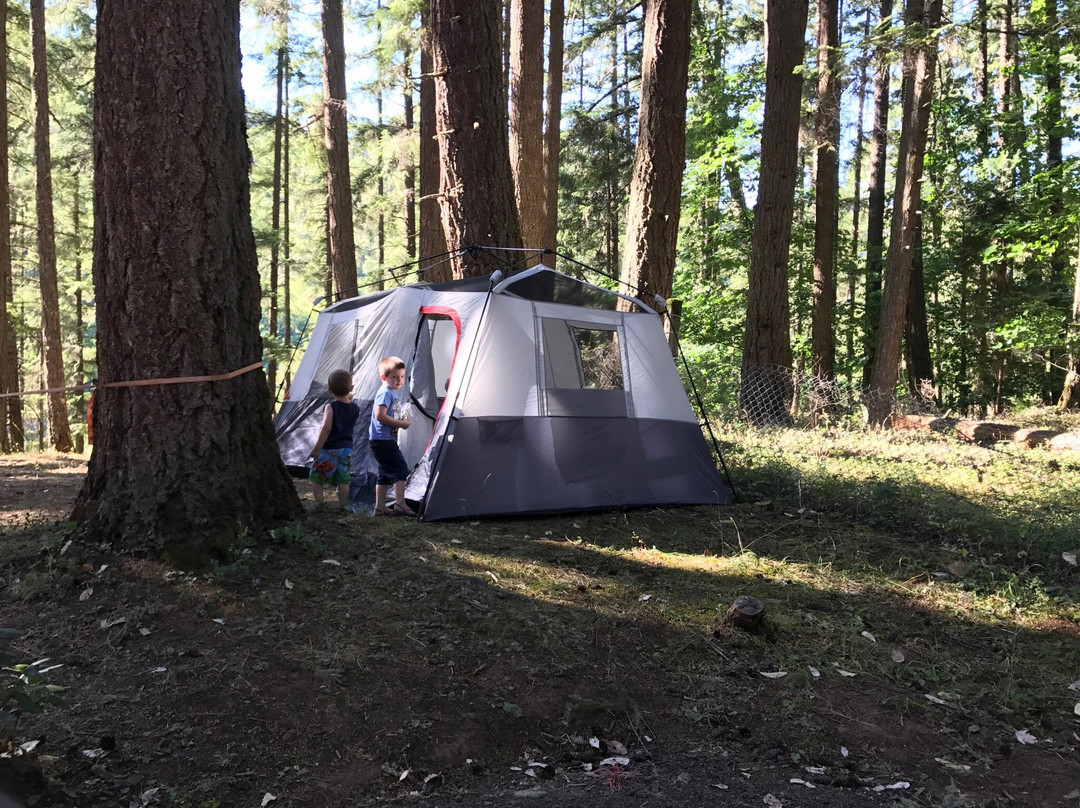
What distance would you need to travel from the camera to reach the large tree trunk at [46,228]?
1158 cm

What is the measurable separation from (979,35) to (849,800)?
11678mm

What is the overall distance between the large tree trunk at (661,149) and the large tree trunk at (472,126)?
1805mm

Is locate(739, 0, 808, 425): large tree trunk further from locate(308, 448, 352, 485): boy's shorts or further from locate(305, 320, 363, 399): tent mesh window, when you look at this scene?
locate(308, 448, 352, 485): boy's shorts

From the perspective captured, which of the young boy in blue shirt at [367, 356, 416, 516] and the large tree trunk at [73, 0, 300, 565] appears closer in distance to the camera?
the large tree trunk at [73, 0, 300, 565]

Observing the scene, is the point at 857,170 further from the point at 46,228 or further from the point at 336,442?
the point at 336,442

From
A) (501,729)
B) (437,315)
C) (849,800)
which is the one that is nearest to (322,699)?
(501,729)

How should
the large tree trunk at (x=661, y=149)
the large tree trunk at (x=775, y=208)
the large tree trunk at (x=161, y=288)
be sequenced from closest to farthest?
the large tree trunk at (x=161, y=288) < the large tree trunk at (x=661, y=149) < the large tree trunk at (x=775, y=208)

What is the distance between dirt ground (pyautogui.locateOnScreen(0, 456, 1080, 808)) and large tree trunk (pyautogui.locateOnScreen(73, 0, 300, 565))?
264mm

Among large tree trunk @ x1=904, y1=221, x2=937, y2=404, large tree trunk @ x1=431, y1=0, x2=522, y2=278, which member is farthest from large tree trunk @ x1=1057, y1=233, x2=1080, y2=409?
large tree trunk @ x1=431, y1=0, x2=522, y2=278

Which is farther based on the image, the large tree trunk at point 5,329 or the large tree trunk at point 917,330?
the large tree trunk at point 917,330

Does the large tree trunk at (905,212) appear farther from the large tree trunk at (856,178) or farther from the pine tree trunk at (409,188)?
the pine tree trunk at (409,188)

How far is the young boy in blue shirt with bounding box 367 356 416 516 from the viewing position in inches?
232

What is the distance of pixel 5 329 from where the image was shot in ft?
37.8

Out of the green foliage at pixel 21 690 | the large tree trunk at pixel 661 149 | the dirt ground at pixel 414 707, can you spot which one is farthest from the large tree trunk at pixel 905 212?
the green foliage at pixel 21 690
